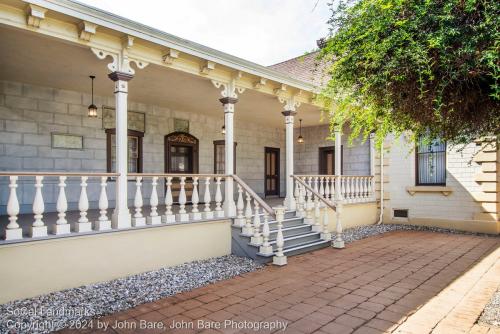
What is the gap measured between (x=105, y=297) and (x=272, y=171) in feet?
28.2

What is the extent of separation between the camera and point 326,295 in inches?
162

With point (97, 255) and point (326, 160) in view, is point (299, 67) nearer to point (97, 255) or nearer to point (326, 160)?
point (326, 160)

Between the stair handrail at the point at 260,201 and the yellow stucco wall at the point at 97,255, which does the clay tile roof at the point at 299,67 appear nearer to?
the stair handrail at the point at 260,201

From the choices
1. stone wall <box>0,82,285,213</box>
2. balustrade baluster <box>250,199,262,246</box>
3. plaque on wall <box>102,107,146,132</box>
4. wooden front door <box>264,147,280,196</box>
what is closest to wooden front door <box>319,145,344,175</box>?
wooden front door <box>264,147,280,196</box>

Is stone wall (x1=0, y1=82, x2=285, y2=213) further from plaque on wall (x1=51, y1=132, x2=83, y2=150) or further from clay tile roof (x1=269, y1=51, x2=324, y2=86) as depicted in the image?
clay tile roof (x1=269, y1=51, x2=324, y2=86)

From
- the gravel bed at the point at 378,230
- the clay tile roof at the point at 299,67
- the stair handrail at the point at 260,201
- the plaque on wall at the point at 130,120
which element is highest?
the clay tile roof at the point at 299,67

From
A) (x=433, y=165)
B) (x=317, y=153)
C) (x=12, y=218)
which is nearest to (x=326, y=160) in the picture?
(x=317, y=153)

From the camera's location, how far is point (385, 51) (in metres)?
2.85

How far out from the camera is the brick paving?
340cm

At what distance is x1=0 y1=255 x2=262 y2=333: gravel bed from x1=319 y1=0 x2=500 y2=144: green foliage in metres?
3.01

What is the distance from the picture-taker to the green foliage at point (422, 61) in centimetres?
253

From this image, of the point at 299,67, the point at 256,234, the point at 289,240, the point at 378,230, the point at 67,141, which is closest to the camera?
the point at 256,234

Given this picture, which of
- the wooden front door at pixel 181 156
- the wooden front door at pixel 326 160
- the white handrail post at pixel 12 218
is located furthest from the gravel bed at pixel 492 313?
the wooden front door at pixel 326 160

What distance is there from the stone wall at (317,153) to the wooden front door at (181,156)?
4.43 m
